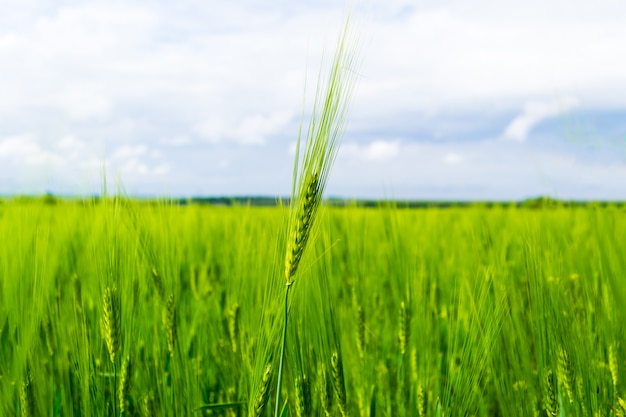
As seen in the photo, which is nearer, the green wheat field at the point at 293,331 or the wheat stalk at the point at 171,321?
the green wheat field at the point at 293,331

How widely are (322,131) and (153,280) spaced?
83cm

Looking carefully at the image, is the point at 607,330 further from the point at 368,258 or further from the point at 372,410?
the point at 368,258

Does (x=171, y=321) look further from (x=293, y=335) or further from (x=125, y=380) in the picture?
(x=293, y=335)

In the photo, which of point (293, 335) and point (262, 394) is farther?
point (293, 335)

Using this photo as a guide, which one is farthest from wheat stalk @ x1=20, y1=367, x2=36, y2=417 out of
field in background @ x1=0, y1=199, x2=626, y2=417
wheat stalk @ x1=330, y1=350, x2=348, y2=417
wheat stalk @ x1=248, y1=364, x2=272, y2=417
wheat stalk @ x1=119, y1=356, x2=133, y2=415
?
wheat stalk @ x1=330, y1=350, x2=348, y2=417

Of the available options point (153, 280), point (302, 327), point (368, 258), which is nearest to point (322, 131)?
point (302, 327)

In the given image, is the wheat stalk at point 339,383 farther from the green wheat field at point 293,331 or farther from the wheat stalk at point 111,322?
the wheat stalk at point 111,322

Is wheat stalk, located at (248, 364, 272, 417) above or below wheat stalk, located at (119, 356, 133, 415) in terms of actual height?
above

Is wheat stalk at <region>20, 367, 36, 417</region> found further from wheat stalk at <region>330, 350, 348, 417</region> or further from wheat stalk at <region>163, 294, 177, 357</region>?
Result: wheat stalk at <region>330, 350, 348, 417</region>

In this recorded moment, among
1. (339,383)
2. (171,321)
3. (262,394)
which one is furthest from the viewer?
(171,321)

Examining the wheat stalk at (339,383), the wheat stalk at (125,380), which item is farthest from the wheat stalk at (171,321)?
the wheat stalk at (339,383)

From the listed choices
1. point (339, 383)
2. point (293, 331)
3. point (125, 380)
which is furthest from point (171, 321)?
point (339, 383)

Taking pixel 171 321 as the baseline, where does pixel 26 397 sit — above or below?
below

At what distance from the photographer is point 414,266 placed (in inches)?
78.2
